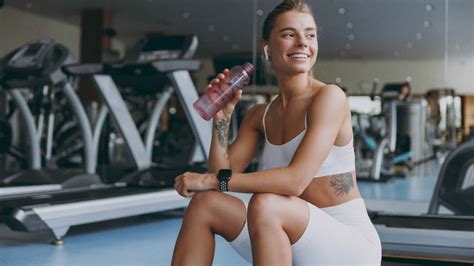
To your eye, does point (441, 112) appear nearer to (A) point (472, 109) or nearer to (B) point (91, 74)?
(A) point (472, 109)

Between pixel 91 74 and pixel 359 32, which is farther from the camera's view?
pixel 359 32

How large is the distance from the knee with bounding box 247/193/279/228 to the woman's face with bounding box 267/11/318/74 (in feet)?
1.16

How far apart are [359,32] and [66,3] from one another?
5.04m

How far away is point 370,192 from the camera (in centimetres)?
551

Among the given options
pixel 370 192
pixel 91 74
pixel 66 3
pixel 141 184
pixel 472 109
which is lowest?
pixel 370 192

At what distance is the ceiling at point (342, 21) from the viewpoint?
4195mm

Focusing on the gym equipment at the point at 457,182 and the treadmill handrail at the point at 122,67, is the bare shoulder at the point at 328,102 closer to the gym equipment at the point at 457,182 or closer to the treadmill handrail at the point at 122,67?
the gym equipment at the point at 457,182

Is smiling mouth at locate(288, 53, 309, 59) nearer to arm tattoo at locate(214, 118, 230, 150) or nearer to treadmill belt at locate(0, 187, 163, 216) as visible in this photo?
arm tattoo at locate(214, 118, 230, 150)

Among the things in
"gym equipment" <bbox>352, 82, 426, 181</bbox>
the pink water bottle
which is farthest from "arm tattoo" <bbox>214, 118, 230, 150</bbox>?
"gym equipment" <bbox>352, 82, 426, 181</bbox>

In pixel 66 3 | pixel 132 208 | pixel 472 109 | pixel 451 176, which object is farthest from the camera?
pixel 66 3

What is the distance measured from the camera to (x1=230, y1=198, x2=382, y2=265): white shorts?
1.39 meters

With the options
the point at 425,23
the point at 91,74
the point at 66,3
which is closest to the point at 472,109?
the point at 425,23

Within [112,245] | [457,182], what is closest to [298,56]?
[112,245]

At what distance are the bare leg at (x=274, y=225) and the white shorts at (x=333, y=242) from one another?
0.03 m
